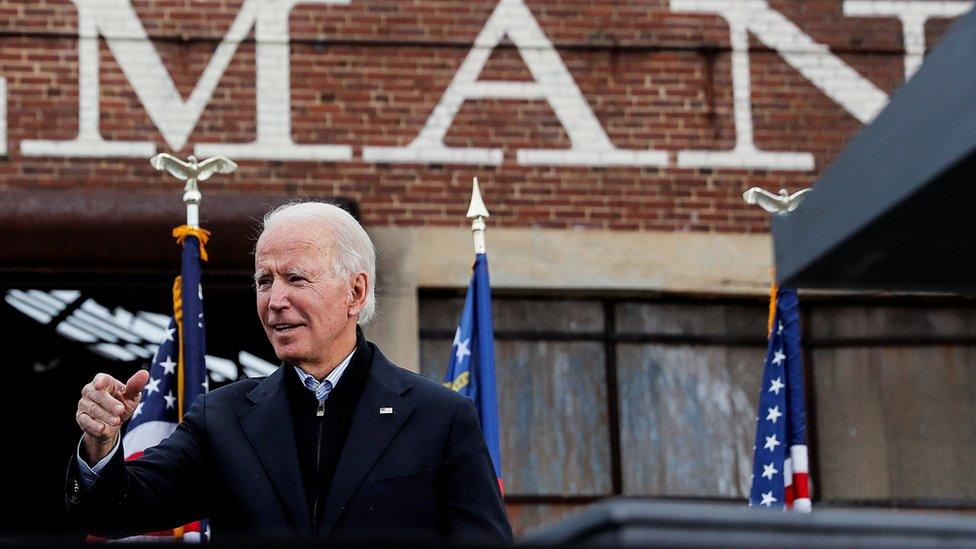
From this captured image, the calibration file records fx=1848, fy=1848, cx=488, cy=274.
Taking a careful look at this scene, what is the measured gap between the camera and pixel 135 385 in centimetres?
447

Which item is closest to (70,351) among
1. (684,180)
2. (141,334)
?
(141,334)

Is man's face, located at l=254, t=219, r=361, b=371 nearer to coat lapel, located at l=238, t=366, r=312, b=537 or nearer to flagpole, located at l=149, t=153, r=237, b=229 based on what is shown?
coat lapel, located at l=238, t=366, r=312, b=537

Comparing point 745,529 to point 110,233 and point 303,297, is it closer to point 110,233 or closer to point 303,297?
point 303,297

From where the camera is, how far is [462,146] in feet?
37.1

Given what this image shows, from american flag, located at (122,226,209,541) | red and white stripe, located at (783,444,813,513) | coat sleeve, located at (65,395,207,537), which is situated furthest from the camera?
red and white stripe, located at (783,444,813,513)

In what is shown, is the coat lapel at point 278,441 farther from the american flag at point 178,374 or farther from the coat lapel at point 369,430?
the american flag at point 178,374

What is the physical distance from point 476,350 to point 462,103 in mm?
2420

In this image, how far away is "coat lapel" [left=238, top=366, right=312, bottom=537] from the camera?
478 centimetres

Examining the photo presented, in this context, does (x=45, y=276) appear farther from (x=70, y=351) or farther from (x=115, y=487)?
(x=115, y=487)

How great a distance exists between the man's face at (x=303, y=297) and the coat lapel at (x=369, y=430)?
0.45ft

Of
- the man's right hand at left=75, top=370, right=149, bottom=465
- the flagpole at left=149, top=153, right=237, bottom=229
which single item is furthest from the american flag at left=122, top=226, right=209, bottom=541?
the man's right hand at left=75, top=370, right=149, bottom=465

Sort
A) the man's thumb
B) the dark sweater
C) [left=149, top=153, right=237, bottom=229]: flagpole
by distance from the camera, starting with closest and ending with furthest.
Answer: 1. the man's thumb
2. the dark sweater
3. [left=149, top=153, right=237, bottom=229]: flagpole

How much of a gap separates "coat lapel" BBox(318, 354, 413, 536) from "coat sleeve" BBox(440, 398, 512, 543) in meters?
0.16

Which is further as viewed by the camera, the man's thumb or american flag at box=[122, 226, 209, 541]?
american flag at box=[122, 226, 209, 541]
